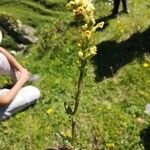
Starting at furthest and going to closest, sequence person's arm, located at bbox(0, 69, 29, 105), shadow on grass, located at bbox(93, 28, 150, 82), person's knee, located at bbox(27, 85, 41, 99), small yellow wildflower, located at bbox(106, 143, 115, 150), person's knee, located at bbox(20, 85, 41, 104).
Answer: shadow on grass, located at bbox(93, 28, 150, 82)
person's knee, located at bbox(27, 85, 41, 99)
person's knee, located at bbox(20, 85, 41, 104)
person's arm, located at bbox(0, 69, 29, 105)
small yellow wildflower, located at bbox(106, 143, 115, 150)

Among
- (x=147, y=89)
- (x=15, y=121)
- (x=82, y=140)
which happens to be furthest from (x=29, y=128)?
(x=147, y=89)

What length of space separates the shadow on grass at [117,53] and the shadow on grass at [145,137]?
208 centimetres

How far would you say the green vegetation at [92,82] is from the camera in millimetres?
9420

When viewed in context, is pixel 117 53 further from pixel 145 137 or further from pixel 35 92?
pixel 145 137

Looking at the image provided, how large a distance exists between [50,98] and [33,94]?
43 cm

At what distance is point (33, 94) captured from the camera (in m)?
10.3

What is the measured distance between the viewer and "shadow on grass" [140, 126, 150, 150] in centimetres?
904

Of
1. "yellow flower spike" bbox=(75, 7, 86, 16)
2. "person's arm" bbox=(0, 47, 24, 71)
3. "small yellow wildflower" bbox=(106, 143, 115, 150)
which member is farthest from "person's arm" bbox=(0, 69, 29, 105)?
"yellow flower spike" bbox=(75, 7, 86, 16)

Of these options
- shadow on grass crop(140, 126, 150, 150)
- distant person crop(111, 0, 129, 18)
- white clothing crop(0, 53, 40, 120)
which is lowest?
distant person crop(111, 0, 129, 18)

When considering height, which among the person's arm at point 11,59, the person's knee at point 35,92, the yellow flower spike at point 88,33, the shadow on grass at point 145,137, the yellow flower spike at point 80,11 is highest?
the yellow flower spike at point 80,11

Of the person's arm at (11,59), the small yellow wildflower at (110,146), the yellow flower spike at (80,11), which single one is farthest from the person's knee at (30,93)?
the yellow flower spike at (80,11)

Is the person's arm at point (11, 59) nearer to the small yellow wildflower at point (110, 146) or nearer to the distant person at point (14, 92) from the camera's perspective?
the distant person at point (14, 92)

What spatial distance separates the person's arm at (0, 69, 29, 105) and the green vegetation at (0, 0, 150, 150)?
46 centimetres

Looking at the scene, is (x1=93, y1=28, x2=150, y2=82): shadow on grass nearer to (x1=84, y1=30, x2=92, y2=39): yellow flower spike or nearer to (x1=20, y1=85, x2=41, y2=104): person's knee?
(x1=20, y1=85, x2=41, y2=104): person's knee
